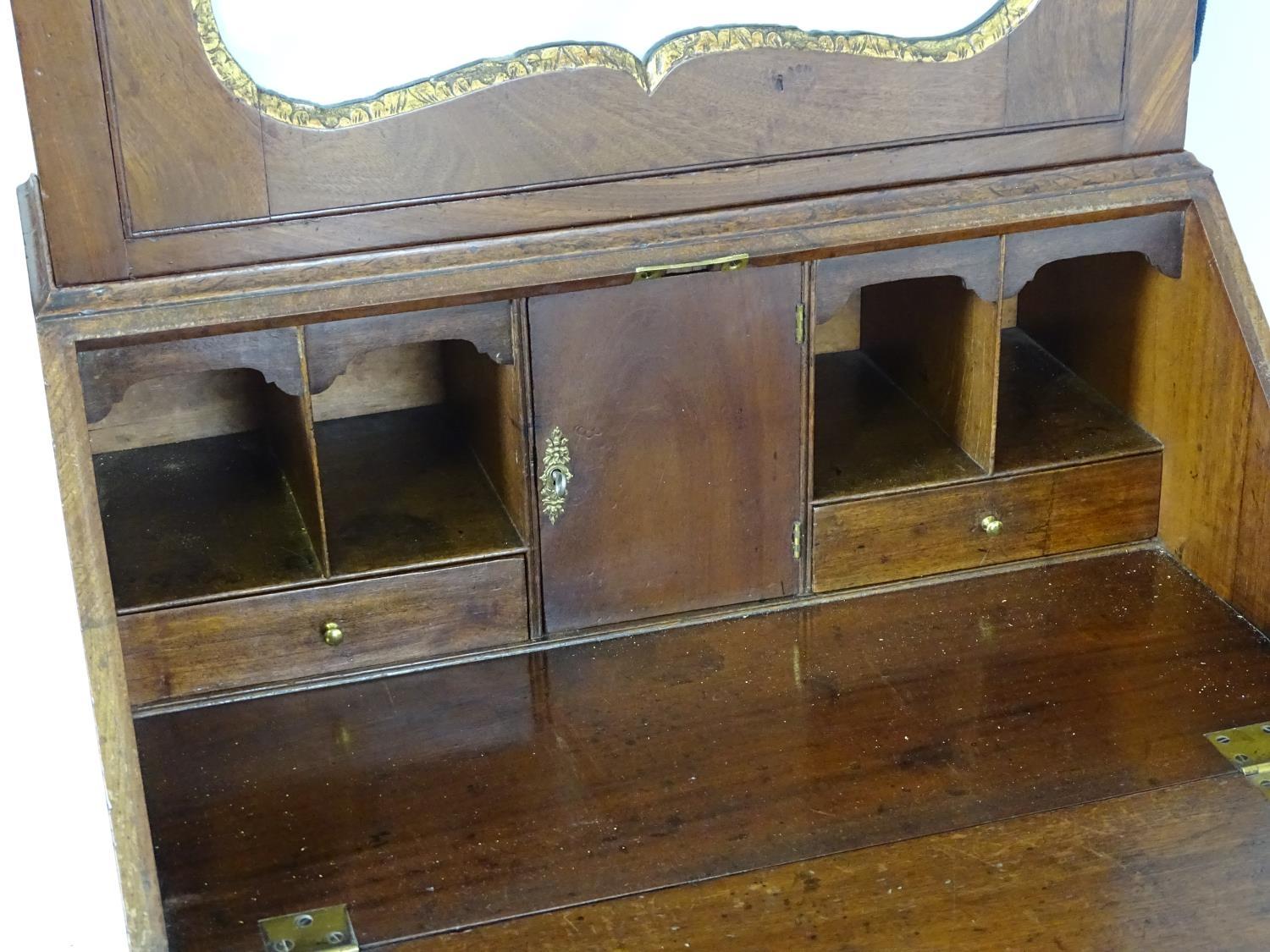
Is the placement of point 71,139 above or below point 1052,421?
above

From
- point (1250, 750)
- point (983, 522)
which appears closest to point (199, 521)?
point (983, 522)

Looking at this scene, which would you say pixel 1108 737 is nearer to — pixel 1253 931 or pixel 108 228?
pixel 1253 931

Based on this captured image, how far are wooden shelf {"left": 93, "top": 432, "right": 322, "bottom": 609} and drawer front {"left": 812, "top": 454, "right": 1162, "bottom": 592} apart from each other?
0.61 metres

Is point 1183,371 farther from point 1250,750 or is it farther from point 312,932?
point 312,932

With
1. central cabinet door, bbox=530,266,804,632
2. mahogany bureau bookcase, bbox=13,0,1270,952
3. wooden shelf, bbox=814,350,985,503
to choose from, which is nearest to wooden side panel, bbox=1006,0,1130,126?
mahogany bureau bookcase, bbox=13,0,1270,952

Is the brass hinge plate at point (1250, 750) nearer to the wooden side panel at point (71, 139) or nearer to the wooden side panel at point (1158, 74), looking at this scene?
the wooden side panel at point (1158, 74)

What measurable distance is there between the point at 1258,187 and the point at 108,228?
1648mm

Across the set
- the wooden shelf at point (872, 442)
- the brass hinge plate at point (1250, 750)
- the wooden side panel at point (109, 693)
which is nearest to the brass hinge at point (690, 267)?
the wooden shelf at point (872, 442)

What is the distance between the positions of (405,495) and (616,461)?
28 centimetres

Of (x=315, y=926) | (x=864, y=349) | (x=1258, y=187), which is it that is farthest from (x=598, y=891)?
(x=1258, y=187)

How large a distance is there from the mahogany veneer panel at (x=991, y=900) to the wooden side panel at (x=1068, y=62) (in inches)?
29.5

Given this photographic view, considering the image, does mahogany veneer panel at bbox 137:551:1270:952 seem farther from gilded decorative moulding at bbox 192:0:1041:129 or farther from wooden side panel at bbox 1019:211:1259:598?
gilded decorative moulding at bbox 192:0:1041:129

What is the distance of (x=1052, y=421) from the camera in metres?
2.14

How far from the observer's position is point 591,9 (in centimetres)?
166
